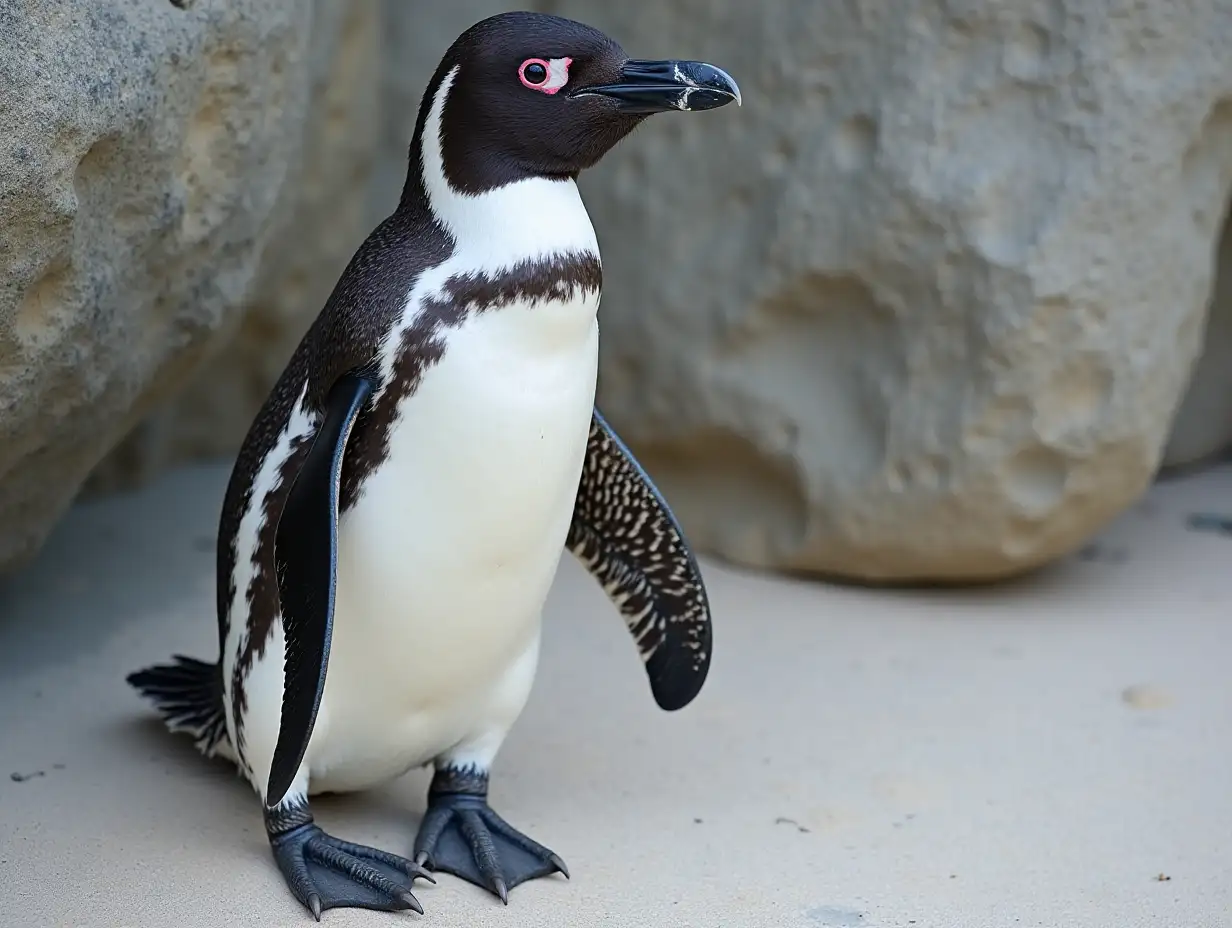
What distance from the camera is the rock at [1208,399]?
Result: 419cm

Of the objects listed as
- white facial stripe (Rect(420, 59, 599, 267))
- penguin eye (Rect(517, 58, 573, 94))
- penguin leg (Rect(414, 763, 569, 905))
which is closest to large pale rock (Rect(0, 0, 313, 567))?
white facial stripe (Rect(420, 59, 599, 267))

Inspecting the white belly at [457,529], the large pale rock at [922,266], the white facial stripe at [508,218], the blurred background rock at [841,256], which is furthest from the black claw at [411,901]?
the large pale rock at [922,266]

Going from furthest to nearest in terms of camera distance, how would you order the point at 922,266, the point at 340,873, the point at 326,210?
the point at 326,210
the point at 922,266
the point at 340,873

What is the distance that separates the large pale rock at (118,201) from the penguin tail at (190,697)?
0.38m

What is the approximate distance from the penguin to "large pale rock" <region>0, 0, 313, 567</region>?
342mm

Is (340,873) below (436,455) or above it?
below

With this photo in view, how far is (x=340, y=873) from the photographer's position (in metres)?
1.97

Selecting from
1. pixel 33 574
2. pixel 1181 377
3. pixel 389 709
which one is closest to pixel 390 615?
pixel 389 709

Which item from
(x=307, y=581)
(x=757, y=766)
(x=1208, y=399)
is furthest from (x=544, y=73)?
(x=1208, y=399)

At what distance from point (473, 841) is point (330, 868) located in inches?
7.7

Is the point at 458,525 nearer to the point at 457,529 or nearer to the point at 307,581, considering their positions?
the point at 457,529

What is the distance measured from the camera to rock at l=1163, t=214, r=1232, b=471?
4.19 m

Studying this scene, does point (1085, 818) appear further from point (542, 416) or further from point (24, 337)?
point (24, 337)

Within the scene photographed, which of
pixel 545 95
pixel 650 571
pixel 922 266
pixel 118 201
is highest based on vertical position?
pixel 545 95
